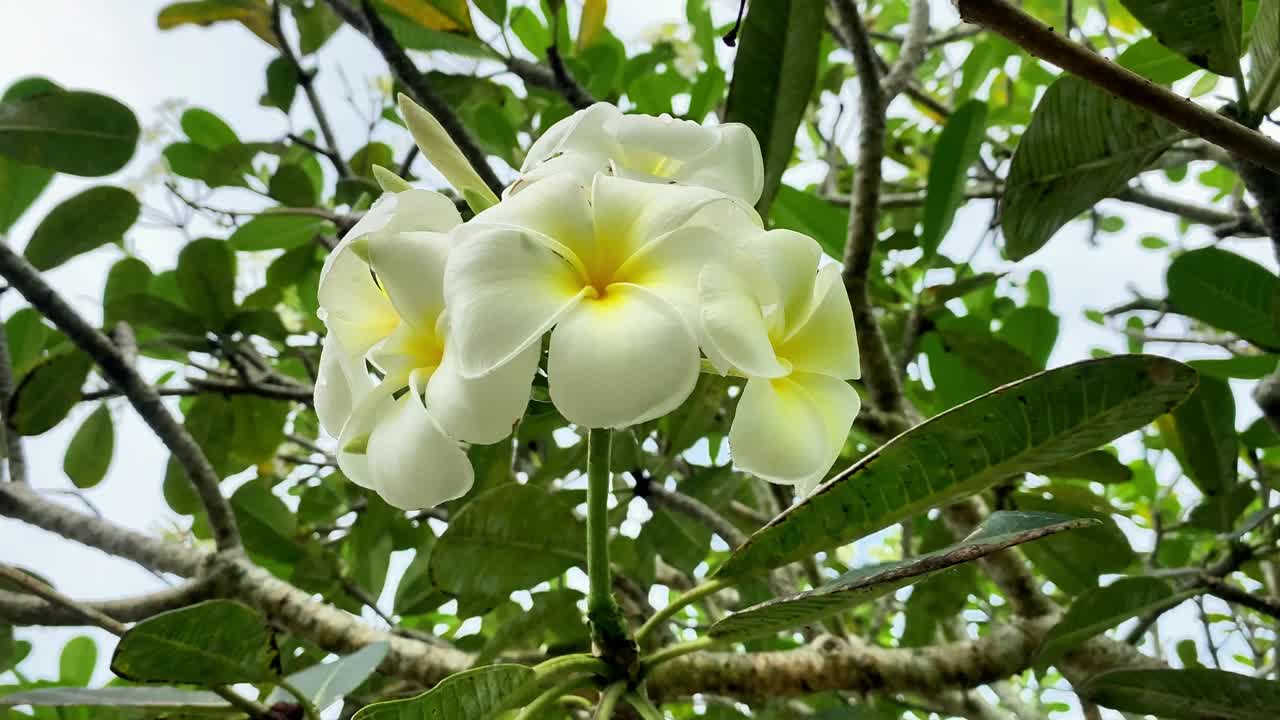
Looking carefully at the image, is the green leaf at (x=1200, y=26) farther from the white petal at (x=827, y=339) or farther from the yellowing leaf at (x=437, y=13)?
the yellowing leaf at (x=437, y=13)

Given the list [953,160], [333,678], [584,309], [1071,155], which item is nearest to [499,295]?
[584,309]

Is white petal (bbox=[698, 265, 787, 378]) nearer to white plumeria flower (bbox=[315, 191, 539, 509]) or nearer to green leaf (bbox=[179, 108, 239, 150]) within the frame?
white plumeria flower (bbox=[315, 191, 539, 509])

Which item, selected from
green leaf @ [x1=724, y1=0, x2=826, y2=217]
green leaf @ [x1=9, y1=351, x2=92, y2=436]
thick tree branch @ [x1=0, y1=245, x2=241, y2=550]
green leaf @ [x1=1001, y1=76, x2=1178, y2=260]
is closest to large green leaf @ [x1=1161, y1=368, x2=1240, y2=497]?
green leaf @ [x1=1001, y1=76, x2=1178, y2=260]

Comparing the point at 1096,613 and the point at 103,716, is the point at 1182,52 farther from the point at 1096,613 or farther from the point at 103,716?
the point at 103,716

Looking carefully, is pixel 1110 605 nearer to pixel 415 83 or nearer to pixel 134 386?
pixel 415 83

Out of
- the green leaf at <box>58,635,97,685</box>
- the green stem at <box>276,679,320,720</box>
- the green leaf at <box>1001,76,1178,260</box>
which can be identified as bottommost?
the green stem at <box>276,679,320,720</box>

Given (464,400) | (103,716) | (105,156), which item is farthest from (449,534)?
(105,156)
